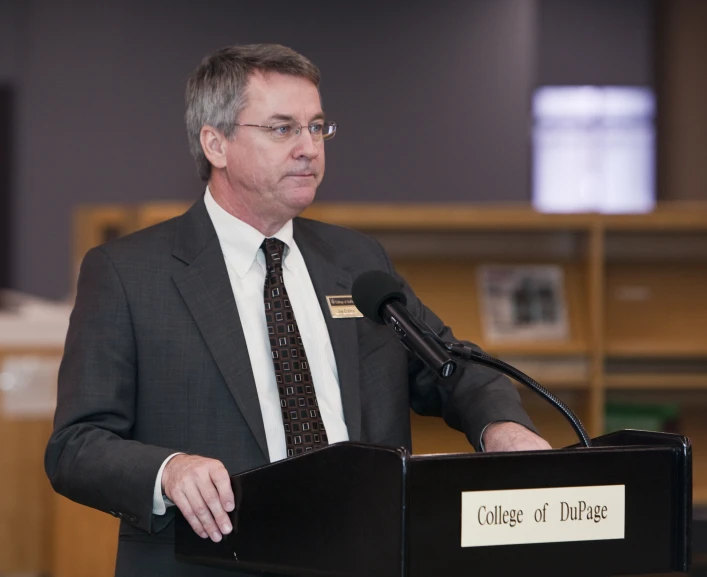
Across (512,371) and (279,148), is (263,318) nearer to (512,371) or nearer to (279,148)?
(279,148)

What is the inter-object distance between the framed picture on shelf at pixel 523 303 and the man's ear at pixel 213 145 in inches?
108

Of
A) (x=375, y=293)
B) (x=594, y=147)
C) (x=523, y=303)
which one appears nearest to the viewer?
(x=375, y=293)

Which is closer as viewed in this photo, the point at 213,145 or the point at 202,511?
the point at 202,511

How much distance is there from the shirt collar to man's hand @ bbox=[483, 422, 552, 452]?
20.4 inches

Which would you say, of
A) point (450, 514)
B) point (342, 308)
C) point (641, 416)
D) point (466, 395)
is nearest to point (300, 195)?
point (342, 308)

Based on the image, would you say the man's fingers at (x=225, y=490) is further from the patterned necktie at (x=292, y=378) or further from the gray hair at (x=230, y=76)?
the gray hair at (x=230, y=76)

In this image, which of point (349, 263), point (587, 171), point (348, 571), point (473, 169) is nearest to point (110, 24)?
point (473, 169)

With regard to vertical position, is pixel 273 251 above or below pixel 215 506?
above

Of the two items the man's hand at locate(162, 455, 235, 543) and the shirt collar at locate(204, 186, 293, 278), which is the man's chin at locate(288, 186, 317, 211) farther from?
the man's hand at locate(162, 455, 235, 543)

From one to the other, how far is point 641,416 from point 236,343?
3074mm

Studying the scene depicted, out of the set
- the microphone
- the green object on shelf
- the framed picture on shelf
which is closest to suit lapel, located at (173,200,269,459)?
the microphone

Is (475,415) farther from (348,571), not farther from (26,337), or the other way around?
(26,337)

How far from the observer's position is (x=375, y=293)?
146cm

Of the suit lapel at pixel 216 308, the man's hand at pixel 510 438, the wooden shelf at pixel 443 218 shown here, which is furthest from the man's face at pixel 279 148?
the wooden shelf at pixel 443 218
